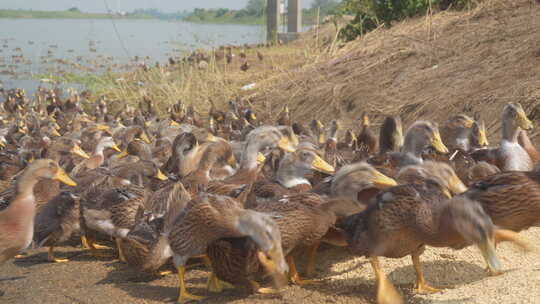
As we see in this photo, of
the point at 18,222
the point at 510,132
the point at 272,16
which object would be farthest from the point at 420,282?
the point at 272,16

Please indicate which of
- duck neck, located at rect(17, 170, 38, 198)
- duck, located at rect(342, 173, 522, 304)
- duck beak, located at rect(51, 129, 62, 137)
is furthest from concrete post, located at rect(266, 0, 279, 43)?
duck, located at rect(342, 173, 522, 304)

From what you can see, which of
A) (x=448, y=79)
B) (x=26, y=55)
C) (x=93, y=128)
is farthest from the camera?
(x=26, y=55)

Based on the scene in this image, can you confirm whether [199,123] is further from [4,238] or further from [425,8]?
[4,238]

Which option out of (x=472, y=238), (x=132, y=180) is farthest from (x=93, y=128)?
(x=472, y=238)

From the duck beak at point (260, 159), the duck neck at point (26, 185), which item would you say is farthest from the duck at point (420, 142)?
the duck neck at point (26, 185)

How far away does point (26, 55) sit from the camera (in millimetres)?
25656

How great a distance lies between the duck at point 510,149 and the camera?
6043 millimetres

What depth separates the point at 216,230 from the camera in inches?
157

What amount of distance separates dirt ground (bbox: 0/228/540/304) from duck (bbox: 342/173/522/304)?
17 cm

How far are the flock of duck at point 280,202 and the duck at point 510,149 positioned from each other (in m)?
0.01

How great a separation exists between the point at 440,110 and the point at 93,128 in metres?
5.76

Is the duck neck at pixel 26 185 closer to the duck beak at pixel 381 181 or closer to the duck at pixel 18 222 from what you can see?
the duck at pixel 18 222

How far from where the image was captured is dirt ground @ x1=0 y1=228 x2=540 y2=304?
3809 millimetres

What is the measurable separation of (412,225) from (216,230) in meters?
1.26
